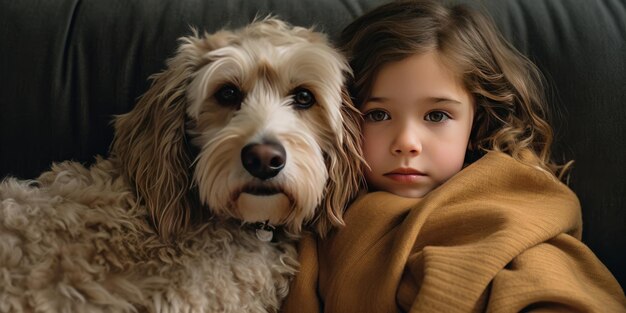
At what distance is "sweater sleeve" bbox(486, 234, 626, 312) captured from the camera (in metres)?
1.09

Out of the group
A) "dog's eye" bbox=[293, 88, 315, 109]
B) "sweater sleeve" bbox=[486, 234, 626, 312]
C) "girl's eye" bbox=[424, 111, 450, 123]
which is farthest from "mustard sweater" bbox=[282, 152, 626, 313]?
"dog's eye" bbox=[293, 88, 315, 109]

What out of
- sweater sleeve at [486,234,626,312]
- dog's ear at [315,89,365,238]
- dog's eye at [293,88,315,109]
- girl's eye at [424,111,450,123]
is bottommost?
sweater sleeve at [486,234,626,312]

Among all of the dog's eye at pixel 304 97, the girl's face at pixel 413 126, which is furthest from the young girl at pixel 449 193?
the dog's eye at pixel 304 97

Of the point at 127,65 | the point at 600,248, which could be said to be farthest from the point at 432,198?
the point at 127,65

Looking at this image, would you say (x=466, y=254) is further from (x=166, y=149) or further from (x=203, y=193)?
(x=166, y=149)

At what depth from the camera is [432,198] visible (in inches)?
51.0

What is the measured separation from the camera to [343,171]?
1317mm

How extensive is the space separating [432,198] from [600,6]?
2.56 ft

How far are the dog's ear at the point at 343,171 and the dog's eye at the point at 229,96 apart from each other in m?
0.21

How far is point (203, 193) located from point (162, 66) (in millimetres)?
573

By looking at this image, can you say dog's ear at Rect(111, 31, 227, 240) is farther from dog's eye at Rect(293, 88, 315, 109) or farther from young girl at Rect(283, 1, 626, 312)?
young girl at Rect(283, 1, 626, 312)

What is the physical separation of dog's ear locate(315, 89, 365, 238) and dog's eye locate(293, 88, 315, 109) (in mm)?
83

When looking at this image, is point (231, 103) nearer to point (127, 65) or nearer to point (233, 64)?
point (233, 64)

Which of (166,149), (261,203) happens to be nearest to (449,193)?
(261,203)
